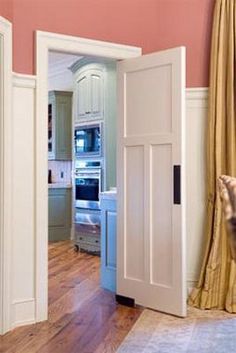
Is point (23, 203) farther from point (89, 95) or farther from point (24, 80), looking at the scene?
point (89, 95)

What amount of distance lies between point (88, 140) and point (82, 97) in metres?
0.66

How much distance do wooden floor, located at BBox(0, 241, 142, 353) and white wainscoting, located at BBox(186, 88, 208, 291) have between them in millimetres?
667

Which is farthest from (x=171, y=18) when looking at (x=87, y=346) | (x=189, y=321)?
(x=87, y=346)

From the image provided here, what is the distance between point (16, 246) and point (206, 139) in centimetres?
177

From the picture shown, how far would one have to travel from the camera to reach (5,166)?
3.03 meters

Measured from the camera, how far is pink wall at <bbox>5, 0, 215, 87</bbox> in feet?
11.0

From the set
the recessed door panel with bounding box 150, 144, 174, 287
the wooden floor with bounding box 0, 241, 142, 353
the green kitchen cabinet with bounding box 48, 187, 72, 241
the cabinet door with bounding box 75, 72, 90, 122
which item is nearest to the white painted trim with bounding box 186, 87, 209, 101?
the recessed door panel with bounding box 150, 144, 174, 287

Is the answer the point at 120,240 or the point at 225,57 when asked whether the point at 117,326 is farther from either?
the point at 225,57

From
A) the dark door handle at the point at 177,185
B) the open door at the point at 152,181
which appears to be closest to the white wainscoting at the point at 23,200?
the open door at the point at 152,181

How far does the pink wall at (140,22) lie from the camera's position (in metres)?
3.36

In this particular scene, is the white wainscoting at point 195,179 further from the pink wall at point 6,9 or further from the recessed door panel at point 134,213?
the pink wall at point 6,9

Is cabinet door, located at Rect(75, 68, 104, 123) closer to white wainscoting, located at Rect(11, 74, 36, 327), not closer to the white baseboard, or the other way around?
white wainscoting, located at Rect(11, 74, 36, 327)

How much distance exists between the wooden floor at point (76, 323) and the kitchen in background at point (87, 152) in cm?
134

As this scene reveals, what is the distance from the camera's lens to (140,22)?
3.79 metres
